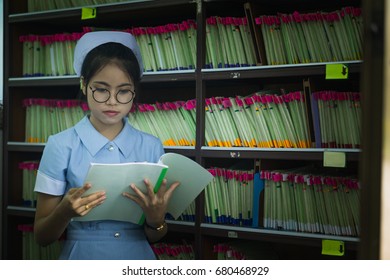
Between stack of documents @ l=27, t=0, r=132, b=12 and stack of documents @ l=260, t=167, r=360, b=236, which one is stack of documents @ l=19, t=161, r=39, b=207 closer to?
stack of documents @ l=27, t=0, r=132, b=12

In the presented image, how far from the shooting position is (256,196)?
2.37m

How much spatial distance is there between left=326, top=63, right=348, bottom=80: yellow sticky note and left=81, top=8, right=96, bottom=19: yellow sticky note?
1187 millimetres

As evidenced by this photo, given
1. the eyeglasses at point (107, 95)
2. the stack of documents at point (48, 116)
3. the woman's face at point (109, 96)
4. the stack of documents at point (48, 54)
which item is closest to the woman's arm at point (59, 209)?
the woman's face at point (109, 96)

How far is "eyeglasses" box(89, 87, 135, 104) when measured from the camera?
2.07 m

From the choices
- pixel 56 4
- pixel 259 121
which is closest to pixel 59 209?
pixel 259 121

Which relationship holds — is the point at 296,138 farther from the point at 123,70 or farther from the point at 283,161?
the point at 123,70

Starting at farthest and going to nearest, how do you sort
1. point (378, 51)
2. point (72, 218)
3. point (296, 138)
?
point (296, 138), point (72, 218), point (378, 51)

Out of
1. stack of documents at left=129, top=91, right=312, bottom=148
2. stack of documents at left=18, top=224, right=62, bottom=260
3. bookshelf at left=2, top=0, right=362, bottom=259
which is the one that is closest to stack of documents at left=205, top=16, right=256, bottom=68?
bookshelf at left=2, top=0, right=362, bottom=259

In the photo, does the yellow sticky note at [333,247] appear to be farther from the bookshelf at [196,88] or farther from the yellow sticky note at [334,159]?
the yellow sticky note at [334,159]

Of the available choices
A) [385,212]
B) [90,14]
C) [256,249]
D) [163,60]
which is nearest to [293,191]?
[256,249]

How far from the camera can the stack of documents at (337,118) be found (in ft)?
7.17

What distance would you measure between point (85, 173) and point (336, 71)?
1.08m

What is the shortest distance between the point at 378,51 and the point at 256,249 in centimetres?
187

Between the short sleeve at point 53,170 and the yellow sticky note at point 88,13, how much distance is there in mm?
877
